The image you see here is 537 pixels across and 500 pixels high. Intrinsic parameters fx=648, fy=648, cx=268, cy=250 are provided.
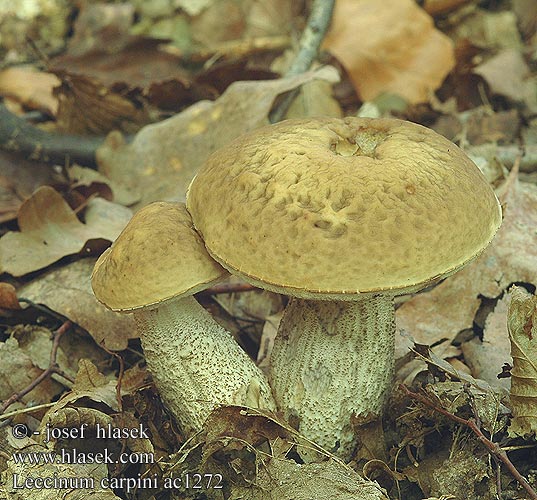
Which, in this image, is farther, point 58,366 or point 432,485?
point 58,366

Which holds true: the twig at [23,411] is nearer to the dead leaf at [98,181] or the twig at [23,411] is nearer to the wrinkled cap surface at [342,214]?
the wrinkled cap surface at [342,214]

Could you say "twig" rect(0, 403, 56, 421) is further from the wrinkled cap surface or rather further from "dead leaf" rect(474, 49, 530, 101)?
"dead leaf" rect(474, 49, 530, 101)

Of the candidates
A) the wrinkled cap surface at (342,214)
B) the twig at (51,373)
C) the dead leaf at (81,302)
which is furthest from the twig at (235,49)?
the wrinkled cap surface at (342,214)

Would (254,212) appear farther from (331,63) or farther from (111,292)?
(331,63)

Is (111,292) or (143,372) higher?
(111,292)

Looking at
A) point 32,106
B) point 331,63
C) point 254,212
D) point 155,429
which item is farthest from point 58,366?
point 331,63

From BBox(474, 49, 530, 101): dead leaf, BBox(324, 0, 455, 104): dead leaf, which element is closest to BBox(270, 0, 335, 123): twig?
BBox(324, 0, 455, 104): dead leaf
